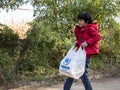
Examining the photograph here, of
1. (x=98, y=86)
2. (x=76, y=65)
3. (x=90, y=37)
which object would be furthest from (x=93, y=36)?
(x=98, y=86)

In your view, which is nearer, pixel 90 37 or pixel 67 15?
pixel 90 37

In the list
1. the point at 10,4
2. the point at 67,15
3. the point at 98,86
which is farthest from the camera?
the point at 67,15

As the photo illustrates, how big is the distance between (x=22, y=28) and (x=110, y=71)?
261 cm

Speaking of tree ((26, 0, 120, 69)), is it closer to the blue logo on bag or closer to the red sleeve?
the blue logo on bag

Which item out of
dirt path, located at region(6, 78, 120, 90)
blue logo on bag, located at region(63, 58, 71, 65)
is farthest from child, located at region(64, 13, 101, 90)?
dirt path, located at region(6, 78, 120, 90)

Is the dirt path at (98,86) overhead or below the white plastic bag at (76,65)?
below

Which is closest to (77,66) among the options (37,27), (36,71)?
(37,27)

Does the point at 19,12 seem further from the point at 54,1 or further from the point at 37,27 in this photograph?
the point at 37,27

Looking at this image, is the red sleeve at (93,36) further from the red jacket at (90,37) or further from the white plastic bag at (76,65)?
the white plastic bag at (76,65)

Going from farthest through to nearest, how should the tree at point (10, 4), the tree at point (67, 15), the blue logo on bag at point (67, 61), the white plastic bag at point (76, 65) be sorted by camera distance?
the tree at point (67, 15)
the tree at point (10, 4)
the blue logo on bag at point (67, 61)
the white plastic bag at point (76, 65)

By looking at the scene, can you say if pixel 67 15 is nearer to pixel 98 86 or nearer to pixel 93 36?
pixel 98 86

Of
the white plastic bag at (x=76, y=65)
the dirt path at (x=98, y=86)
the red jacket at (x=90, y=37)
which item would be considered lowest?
the dirt path at (x=98, y=86)

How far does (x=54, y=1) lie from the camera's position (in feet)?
26.9

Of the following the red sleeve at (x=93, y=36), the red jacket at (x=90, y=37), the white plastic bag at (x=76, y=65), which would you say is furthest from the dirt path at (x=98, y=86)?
the red sleeve at (x=93, y=36)
